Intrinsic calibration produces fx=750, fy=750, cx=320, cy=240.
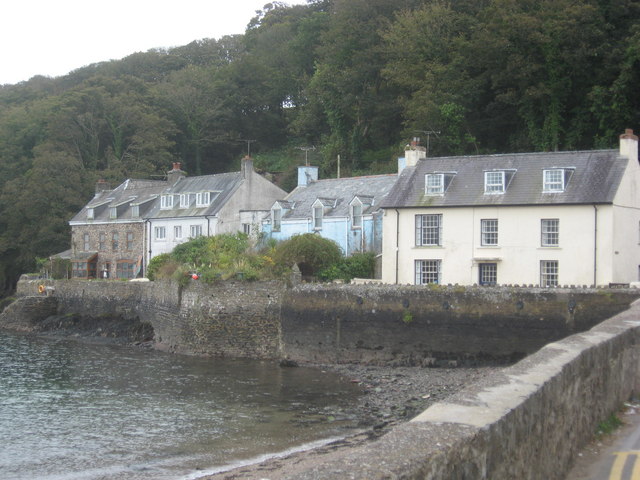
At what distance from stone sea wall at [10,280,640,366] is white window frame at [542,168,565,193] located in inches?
254

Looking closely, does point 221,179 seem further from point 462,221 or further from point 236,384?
point 236,384

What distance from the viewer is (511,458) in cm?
672

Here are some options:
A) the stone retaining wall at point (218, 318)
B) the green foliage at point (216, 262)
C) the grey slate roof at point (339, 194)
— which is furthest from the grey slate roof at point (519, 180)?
the stone retaining wall at point (218, 318)

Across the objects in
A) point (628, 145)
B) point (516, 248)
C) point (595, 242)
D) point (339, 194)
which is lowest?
point (516, 248)

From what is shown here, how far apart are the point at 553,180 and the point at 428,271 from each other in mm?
6278

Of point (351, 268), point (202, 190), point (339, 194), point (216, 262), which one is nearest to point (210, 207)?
point (202, 190)

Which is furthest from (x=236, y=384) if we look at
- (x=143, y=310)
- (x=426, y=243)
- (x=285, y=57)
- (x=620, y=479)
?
(x=285, y=57)

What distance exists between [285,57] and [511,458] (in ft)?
245

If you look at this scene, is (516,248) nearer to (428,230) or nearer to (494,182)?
(494,182)

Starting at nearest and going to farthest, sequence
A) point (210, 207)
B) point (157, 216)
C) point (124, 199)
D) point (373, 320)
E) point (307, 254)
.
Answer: point (373, 320), point (307, 254), point (210, 207), point (157, 216), point (124, 199)

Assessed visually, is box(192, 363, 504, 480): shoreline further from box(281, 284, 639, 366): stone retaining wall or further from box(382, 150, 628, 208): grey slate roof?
box(382, 150, 628, 208): grey slate roof

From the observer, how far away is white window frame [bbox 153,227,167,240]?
48.8 meters

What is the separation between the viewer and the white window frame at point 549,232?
95.6ft

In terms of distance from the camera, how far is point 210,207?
46.2 m
